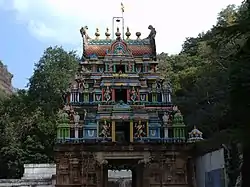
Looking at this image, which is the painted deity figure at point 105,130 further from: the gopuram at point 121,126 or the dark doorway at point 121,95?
the dark doorway at point 121,95

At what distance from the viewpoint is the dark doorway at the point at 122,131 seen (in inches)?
710

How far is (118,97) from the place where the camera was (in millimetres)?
19359

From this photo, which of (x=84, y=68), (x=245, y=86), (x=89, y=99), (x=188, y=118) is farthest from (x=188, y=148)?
(x=245, y=86)

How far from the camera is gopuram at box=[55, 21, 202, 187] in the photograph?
669 inches

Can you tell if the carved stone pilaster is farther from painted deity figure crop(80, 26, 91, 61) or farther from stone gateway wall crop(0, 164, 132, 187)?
painted deity figure crop(80, 26, 91, 61)

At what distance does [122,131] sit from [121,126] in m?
0.25

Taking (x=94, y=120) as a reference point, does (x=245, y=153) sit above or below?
below

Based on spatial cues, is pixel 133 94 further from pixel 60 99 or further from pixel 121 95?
pixel 60 99

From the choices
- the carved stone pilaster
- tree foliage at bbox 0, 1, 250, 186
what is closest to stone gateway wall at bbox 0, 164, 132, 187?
Answer: the carved stone pilaster

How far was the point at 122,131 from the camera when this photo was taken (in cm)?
1848

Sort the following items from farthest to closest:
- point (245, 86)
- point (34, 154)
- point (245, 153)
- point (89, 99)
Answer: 1. point (34, 154)
2. point (89, 99)
3. point (245, 153)
4. point (245, 86)

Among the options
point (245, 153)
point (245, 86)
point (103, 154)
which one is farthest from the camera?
point (103, 154)

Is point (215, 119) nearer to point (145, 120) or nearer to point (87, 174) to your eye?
point (145, 120)

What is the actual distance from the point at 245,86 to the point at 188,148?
11656 mm
